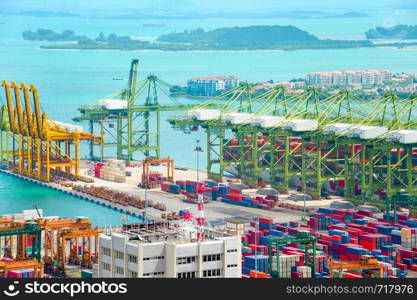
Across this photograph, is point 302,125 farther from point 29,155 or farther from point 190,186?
point 29,155

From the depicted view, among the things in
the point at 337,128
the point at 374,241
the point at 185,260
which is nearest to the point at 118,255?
the point at 185,260

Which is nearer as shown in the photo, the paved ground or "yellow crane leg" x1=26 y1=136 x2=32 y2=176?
the paved ground

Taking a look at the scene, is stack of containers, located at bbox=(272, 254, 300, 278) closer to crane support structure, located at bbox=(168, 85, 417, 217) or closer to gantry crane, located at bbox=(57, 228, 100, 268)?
gantry crane, located at bbox=(57, 228, 100, 268)

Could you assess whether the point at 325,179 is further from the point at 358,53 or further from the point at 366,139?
the point at 358,53

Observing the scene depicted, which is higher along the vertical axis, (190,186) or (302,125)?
(302,125)

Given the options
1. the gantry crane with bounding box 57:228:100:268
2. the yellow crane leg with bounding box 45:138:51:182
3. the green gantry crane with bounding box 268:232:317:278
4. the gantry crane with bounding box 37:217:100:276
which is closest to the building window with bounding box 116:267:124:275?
the green gantry crane with bounding box 268:232:317:278

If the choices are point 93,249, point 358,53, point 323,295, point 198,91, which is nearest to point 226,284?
point 323,295
